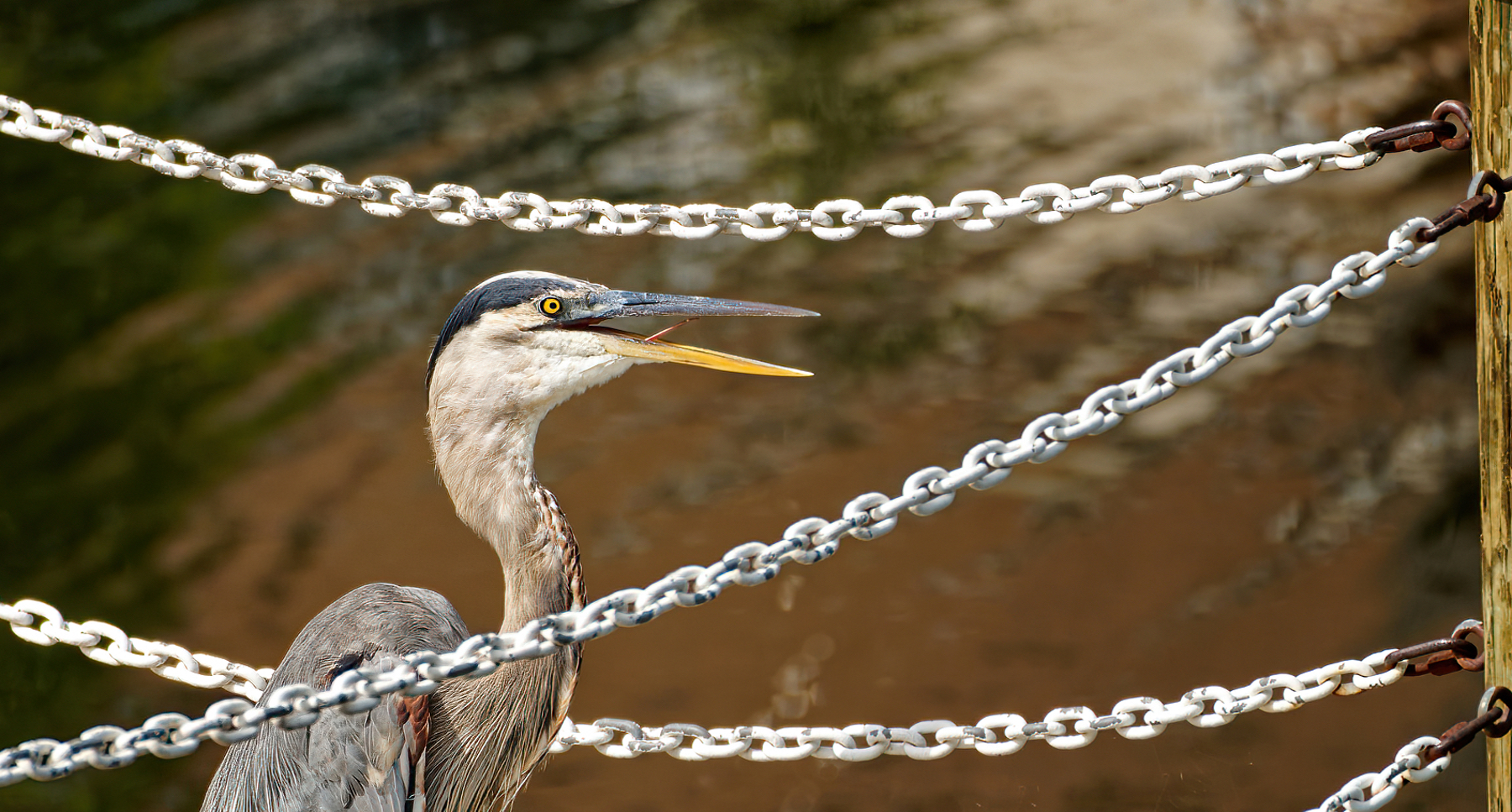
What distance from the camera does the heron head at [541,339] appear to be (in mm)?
1918

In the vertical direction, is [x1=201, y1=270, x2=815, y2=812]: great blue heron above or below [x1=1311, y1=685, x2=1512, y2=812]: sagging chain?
above

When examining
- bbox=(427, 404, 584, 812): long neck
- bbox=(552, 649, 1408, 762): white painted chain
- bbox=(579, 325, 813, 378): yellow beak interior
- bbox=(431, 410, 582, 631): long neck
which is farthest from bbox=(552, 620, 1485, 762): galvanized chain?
bbox=(579, 325, 813, 378): yellow beak interior

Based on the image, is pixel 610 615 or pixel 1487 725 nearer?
pixel 610 615

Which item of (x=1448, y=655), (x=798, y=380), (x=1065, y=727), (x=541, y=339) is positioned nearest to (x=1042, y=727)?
(x=1065, y=727)

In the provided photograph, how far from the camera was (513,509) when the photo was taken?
1.91m

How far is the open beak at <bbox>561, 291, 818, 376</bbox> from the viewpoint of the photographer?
6.18 ft

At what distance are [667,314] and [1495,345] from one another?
116 centimetres

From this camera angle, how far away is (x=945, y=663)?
3807 millimetres

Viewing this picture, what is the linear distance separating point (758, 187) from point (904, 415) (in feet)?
3.16

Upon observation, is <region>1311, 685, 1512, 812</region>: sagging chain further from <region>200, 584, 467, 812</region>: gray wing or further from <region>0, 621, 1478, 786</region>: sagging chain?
<region>200, 584, 467, 812</region>: gray wing

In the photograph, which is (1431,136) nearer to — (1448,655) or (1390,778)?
(1448,655)

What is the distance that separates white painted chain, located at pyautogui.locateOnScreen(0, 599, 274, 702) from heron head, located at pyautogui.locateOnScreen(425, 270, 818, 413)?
640 mm

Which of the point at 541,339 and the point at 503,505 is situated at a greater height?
the point at 541,339

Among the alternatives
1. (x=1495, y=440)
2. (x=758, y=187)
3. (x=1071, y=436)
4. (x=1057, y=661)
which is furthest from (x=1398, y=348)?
(x=1071, y=436)
